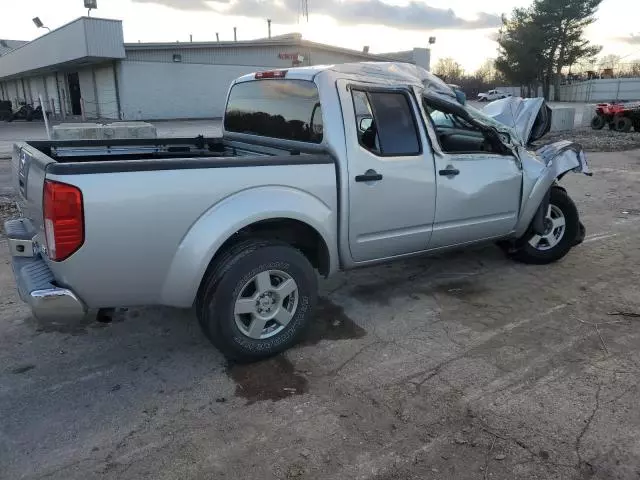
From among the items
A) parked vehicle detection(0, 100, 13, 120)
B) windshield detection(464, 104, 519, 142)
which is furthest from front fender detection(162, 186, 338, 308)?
parked vehicle detection(0, 100, 13, 120)

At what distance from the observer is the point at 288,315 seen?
3.60 metres

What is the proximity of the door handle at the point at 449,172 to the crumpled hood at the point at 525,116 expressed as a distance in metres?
1.39

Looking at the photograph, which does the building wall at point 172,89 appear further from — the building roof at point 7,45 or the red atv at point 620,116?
the building roof at point 7,45

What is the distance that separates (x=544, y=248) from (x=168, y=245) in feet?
13.1

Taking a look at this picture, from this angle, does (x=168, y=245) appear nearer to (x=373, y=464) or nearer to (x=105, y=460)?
(x=105, y=460)

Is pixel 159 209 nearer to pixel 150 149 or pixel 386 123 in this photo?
pixel 386 123

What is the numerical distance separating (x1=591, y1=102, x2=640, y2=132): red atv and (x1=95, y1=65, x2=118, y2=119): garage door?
25014 mm

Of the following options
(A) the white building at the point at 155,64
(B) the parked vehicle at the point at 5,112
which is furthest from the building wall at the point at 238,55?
(B) the parked vehicle at the point at 5,112

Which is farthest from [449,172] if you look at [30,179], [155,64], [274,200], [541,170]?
[155,64]

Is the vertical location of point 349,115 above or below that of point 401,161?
above

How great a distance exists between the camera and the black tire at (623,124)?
2028 cm

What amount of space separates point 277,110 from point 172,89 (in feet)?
94.5

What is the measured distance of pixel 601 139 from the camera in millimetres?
17953

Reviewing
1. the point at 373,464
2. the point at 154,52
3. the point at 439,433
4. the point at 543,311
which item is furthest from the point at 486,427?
the point at 154,52
